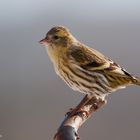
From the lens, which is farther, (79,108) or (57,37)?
(57,37)

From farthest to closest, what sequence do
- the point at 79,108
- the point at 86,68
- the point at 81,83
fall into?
the point at 86,68 < the point at 81,83 < the point at 79,108

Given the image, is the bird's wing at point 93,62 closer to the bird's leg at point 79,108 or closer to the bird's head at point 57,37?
the bird's head at point 57,37

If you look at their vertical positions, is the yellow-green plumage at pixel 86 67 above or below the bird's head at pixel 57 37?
below

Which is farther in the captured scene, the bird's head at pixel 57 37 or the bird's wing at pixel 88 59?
the bird's wing at pixel 88 59

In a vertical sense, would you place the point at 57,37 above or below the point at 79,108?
above

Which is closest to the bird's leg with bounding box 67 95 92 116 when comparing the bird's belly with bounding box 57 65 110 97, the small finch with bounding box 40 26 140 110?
the bird's belly with bounding box 57 65 110 97

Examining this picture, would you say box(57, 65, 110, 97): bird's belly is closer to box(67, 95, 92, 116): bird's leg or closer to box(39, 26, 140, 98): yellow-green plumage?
box(39, 26, 140, 98): yellow-green plumage

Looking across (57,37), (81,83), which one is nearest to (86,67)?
(81,83)

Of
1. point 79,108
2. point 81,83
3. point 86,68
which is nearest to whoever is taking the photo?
point 79,108

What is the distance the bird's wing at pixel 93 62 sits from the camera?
4668 millimetres

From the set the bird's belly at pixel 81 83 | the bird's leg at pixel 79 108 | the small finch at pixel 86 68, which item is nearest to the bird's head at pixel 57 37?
the small finch at pixel 86 68

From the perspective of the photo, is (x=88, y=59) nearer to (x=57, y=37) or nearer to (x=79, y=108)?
(x=57, y=37)

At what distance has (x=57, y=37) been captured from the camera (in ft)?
15.2

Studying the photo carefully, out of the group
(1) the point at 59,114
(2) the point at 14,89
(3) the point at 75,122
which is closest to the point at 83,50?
(3) the point at 75,122
